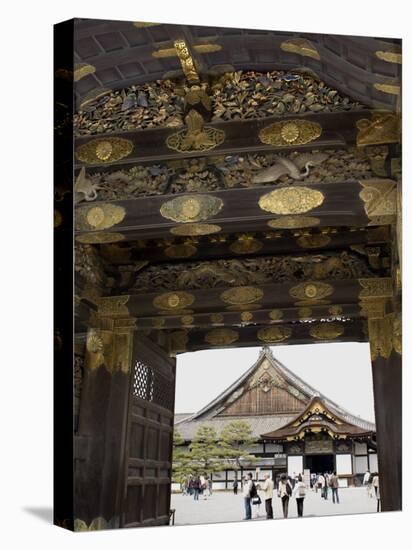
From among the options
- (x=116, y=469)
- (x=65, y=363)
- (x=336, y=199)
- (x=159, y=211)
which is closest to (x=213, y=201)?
(x=159, y=211)

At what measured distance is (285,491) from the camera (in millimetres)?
6141

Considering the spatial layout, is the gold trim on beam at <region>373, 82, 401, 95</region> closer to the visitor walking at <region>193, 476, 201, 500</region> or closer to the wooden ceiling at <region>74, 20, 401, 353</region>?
the wooden ceiling at <region>74, 20, 401, 353</region>

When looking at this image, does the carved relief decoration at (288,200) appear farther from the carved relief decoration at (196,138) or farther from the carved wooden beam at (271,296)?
the carved wooden beam at (271,296)

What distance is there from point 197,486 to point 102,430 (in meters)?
0.88

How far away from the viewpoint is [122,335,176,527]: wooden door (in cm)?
590

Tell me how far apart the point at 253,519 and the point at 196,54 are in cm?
309

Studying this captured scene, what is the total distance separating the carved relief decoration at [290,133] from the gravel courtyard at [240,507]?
7.88ft

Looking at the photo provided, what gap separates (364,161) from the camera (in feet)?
20.1

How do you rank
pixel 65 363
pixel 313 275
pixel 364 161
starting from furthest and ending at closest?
pixel 313 275
pixel 364 161
pixel 65 363

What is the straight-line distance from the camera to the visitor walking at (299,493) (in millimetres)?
6105

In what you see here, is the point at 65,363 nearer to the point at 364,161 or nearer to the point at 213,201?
the point at 213,201

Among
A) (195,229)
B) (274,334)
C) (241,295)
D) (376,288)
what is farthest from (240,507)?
(195,229)

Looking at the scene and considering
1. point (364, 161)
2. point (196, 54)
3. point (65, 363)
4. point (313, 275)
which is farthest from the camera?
point (313, 275)

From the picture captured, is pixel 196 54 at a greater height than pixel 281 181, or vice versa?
pixel 196 54
